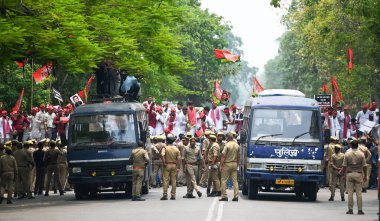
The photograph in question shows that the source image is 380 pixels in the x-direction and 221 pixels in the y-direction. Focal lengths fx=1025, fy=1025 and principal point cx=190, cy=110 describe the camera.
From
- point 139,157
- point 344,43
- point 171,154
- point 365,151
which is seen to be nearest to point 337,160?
point 365,151

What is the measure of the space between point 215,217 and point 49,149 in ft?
41.5

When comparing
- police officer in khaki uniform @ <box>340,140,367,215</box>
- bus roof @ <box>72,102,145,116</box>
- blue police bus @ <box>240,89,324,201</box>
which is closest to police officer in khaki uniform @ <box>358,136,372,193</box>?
blue police bus @ <box>240,89,324,201</box>

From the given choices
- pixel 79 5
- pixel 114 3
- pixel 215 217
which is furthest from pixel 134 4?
pixel 215 217

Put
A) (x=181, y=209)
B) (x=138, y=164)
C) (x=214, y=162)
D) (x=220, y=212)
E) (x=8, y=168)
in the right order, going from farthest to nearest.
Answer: (x=8, y=168) < (x=214, y=162) < (x=138, y=164) < (x=181, y=209) < (x=220, y=212)

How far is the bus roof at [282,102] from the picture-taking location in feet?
94.9

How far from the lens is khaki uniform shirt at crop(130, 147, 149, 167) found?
28.5 meters

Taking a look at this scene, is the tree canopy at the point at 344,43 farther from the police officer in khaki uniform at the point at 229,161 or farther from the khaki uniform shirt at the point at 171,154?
the khaki uniform shirt at the point at 171,154

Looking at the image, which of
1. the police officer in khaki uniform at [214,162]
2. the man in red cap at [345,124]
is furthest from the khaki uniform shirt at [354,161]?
the man in red cap at [345,124]

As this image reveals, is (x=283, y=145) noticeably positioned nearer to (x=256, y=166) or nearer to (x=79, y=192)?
(x=256, y=166)

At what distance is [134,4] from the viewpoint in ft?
109

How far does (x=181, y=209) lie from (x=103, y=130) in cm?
556

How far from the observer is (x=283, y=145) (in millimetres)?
28266

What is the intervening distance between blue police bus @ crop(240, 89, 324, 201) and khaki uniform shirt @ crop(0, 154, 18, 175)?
6.92 metres

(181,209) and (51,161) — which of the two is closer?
(181,209)
